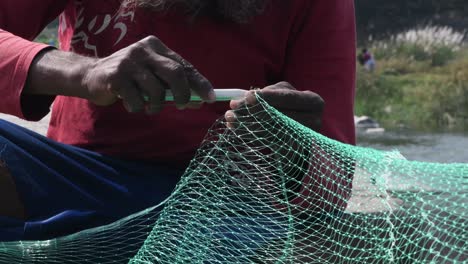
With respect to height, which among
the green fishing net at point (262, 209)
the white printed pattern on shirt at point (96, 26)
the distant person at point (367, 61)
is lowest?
the distant person at point (367, 61)

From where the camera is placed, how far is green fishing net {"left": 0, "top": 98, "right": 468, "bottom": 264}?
125 centimetres

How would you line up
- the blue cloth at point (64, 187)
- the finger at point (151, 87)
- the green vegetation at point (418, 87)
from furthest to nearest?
1. the green vegetation at point (418, 87)
2. the blue cloth at point (64, 187)
3. the finger at point (151, 87)

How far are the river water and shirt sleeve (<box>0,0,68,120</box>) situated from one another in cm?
601

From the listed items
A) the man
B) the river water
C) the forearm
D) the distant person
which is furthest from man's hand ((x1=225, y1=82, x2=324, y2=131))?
the distant person

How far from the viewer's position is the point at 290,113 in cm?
133

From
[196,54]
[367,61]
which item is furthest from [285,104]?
[367,61]

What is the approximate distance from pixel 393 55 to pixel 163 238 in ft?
46.8

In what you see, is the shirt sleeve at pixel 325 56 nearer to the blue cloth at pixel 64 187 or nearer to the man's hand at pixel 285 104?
the man's hand at pixel 285 104

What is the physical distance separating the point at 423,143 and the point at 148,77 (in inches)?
317

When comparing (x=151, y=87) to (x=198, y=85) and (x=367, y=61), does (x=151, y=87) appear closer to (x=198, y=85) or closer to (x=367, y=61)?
(x=198, y=85)

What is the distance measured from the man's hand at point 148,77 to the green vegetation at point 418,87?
9.39 metres

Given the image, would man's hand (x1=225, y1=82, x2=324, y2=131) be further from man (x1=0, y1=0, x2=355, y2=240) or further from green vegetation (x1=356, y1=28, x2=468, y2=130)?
green vegetation (x1=356, y1=28, x2=468, y2=130)

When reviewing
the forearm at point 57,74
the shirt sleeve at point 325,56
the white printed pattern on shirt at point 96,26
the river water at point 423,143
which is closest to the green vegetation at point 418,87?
the river water at point 423,143

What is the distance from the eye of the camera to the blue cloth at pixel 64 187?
4.53ft
